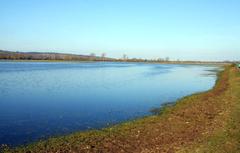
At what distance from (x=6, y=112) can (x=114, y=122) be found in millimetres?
7541

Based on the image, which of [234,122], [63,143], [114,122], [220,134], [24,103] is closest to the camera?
[63,143]

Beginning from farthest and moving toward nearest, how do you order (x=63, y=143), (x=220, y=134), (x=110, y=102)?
(x=110, y=102)
(x=220, y=134)
(x=63, y=143)

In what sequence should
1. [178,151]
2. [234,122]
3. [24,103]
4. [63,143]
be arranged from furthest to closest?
1. [24,103]
2. [234,122]
3. [63,143]
4. [178,151]

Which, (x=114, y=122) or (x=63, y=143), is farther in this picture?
(x=114, y=122)

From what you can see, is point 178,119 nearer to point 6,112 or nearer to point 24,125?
point 24,125

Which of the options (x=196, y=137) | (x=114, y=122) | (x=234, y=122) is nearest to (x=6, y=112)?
(x=114, y=122)

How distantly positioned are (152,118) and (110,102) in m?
7.99

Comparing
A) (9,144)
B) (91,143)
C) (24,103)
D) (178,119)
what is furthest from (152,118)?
(24,103)

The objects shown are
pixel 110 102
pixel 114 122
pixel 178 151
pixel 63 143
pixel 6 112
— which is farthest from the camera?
pixel 110 102

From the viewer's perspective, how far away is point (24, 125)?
17562 millimetres

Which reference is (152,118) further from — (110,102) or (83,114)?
(110,102)

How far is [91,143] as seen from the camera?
45.2ft

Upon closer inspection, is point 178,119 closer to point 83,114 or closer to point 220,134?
point 220,134

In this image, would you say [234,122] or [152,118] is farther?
[152,118]
